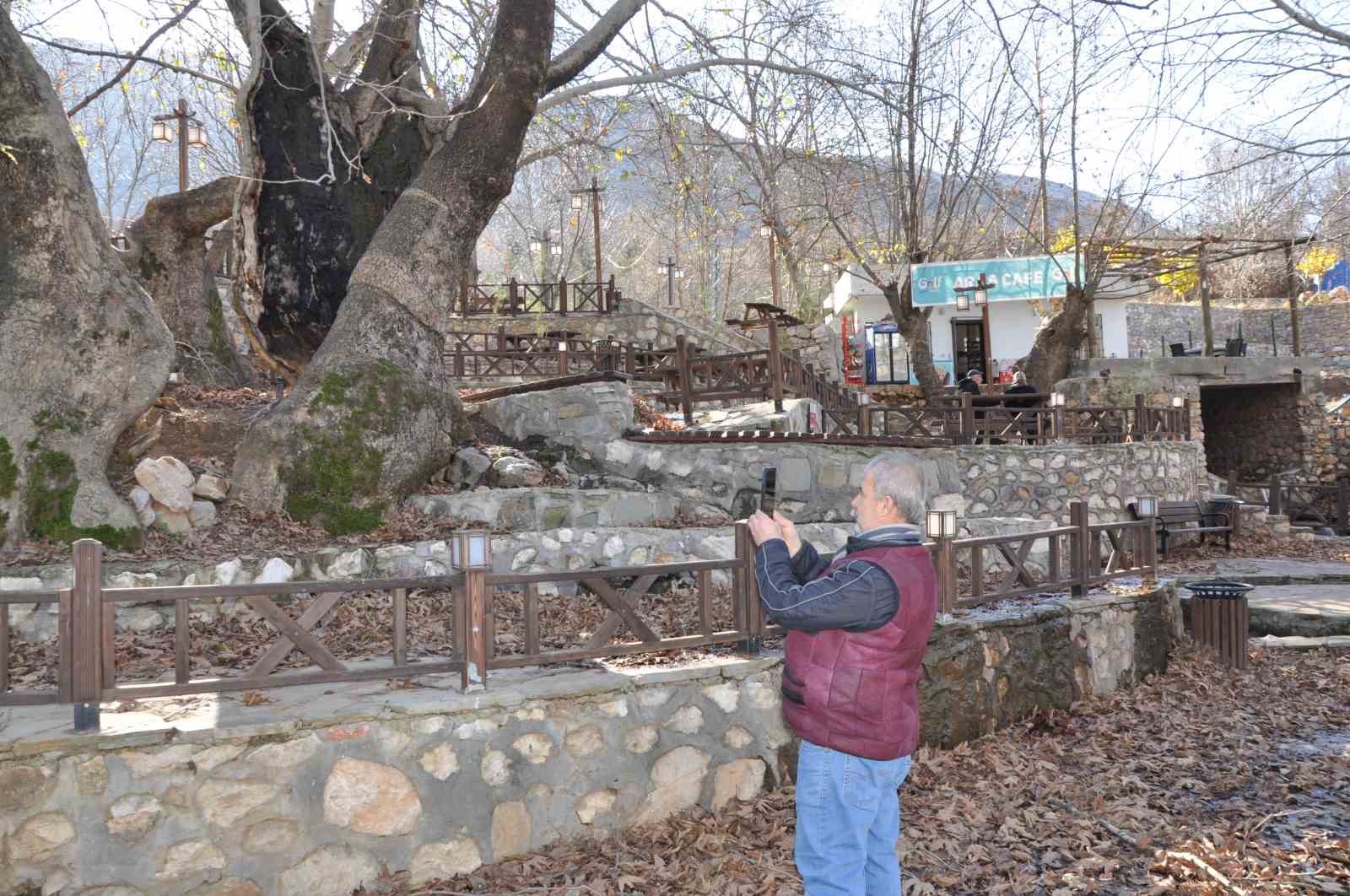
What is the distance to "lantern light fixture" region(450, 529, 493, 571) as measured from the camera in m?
4.34

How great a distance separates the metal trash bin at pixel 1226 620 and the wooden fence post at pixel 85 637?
778cm

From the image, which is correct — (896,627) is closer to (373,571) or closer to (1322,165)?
(373,571)

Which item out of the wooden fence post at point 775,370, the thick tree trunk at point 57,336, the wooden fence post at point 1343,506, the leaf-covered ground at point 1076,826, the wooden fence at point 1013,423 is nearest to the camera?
the leaf-covered ground at point 1076,826

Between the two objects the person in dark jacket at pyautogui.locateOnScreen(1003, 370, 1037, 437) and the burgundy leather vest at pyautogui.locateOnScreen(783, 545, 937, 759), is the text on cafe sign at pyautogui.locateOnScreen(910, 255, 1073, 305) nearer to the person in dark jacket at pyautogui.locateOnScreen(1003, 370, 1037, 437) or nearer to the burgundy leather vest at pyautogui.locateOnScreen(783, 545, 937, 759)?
the person in dark jacket at pyautogui.locateOnScreen(1003, 370, 1037, 437)

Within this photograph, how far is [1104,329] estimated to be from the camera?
3009cm

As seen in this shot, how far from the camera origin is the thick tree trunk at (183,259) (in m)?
12.2

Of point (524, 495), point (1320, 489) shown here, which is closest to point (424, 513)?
point (524, 495)

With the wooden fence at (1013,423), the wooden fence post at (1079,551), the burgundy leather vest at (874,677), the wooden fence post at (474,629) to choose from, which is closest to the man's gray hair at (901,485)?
the burgundy leather vest at (874,677)

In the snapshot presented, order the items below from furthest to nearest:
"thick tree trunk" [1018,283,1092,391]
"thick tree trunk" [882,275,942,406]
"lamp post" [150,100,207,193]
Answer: "thick tree trunk" [1018,283,1092,391] → "thick tree trunk" [882,275,942,406] → "lamp post" [150,100,207,193]

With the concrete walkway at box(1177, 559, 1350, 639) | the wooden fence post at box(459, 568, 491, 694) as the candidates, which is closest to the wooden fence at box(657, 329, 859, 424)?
the concrete walkway at box(1177, 559, 1350, 639)

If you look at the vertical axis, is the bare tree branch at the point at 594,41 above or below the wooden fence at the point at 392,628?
above

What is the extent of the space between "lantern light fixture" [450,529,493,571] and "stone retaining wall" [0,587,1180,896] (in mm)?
588

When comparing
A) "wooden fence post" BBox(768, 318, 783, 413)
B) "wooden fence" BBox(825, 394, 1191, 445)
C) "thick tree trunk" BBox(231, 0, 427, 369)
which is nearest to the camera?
"thick tree trunk" BBox(231, 0, 427, 369)

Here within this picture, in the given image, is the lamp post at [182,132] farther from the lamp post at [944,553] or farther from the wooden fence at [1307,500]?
the wooden fence at [1307,500]
